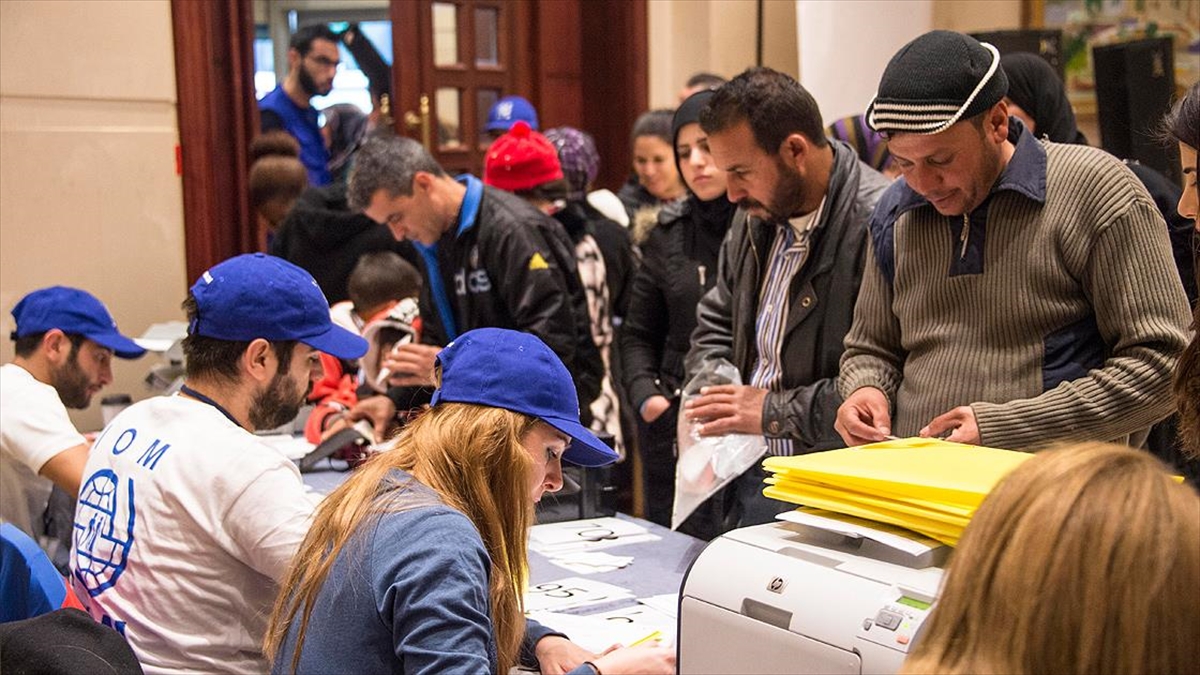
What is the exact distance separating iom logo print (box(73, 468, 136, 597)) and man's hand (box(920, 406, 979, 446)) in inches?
48.7

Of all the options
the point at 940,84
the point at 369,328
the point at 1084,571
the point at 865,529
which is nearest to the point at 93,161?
the point at 369,328

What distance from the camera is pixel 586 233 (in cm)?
406

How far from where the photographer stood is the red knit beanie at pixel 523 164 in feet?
13.0

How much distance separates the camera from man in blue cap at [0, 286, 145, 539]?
9.31 feet

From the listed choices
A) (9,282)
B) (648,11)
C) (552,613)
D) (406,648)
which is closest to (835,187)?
(552,613)

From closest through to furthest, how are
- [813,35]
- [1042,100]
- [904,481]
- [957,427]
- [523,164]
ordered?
[904,481] < [957,427] < [1042,100] < [523,164] < [813,35]

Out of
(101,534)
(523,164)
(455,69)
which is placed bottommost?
(101,534)

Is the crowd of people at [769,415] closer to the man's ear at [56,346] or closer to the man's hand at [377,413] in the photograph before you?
the man's ear at [56,346]

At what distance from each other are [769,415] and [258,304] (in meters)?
0.94

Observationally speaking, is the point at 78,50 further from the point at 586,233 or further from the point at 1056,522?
the point at 1056,522

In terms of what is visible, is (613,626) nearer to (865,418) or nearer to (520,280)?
(865,418)

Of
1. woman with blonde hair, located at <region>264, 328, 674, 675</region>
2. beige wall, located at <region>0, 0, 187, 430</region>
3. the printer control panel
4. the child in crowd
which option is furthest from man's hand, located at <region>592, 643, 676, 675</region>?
beige wall, located at <region>0, 0, 187, 430</region>

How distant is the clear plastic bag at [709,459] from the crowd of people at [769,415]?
0.03 meters

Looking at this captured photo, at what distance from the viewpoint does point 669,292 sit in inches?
130
